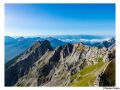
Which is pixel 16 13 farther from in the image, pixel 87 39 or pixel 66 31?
pixel 87 39

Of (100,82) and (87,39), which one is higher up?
(87,39)

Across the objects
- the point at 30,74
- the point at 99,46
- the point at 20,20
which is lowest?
the point at 30,74

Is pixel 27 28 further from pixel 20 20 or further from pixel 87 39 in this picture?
pixel 87 39

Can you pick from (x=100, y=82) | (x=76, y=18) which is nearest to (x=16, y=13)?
(x=76, y=18)
